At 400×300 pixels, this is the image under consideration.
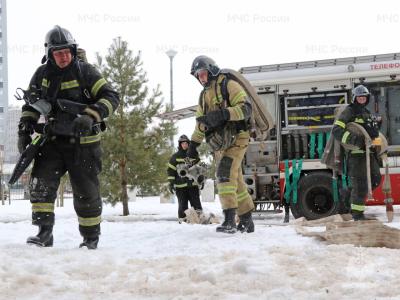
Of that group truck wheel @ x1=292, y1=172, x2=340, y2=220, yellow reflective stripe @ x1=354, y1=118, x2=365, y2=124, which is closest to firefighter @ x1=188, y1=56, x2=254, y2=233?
yellow reflective stripe @ x1=354, y1=118, x2=365, y2=124

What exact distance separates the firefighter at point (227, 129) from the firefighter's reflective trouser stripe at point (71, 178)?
131 centimetres

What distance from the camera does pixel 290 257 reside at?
12.0 feet

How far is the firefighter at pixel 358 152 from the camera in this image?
23.1 ft

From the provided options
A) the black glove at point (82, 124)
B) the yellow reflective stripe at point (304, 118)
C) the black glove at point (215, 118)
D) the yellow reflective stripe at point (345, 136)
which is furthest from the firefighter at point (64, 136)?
the yellow reflective stripe at point (304, 118)

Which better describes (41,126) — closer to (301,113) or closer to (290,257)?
(290,257)

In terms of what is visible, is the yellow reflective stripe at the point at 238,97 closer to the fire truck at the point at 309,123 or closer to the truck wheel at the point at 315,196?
the fire truck at the point at 309,123

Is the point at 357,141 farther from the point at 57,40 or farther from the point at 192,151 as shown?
the point at 57,40

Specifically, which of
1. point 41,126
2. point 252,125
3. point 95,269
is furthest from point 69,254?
point 252,125

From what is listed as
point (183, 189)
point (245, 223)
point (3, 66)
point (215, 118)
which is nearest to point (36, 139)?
point (215, 118)

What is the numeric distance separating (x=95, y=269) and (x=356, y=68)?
805 cm

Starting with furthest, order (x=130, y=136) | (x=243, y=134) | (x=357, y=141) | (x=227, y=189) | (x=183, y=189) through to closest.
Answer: (x=130, y=136)
(x=183, y=189)
(x=357, y=141)
(x=243, y=134)
(x=227, y=189)

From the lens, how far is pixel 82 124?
168 inches

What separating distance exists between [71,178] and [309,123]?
6.75m

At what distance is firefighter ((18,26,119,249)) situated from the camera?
4496mm
